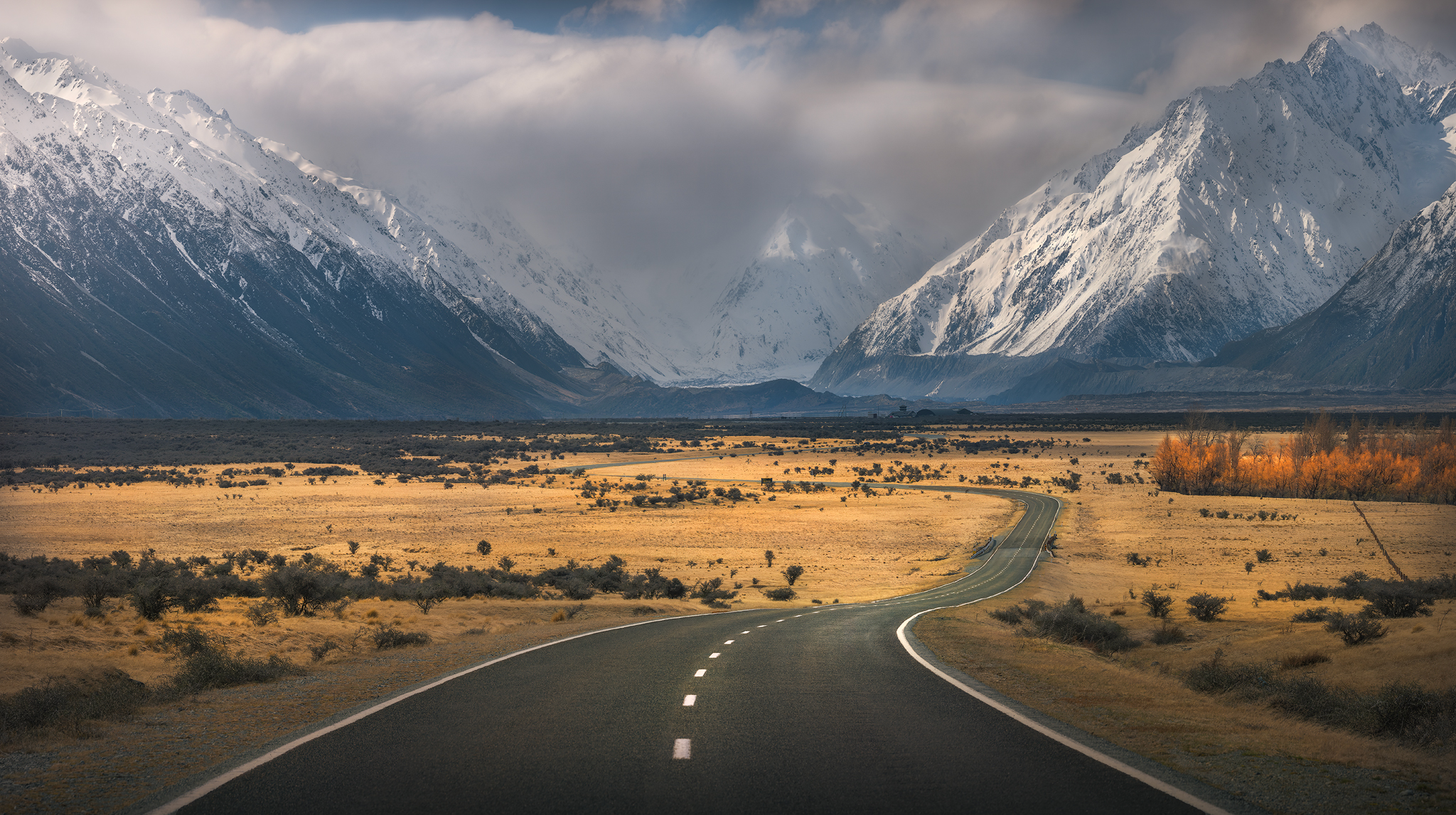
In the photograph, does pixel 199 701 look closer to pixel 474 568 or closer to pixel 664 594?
pixel 664 594

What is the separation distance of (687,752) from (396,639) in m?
12.4

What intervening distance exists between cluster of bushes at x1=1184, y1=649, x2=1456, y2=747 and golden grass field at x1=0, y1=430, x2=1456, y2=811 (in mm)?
353

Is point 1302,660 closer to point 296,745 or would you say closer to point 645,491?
point 296,745

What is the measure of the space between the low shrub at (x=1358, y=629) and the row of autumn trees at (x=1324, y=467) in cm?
7546

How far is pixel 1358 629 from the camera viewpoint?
683 inches

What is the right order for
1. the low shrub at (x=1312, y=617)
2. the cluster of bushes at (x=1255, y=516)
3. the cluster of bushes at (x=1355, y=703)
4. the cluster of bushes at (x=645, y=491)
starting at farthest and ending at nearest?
the cluster of bushes at (x=645, y=491), the cluster of bushes at (x=1255, y=516), the low shrub at (x=1312, y=617), the cluster of bushes at (x=1355, y=703)

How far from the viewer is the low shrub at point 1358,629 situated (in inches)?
682

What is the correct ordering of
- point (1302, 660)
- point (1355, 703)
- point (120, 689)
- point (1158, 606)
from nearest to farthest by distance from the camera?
point (1355, 703)
point (120, 689)
point (1302, 660)
point (1158, 606)

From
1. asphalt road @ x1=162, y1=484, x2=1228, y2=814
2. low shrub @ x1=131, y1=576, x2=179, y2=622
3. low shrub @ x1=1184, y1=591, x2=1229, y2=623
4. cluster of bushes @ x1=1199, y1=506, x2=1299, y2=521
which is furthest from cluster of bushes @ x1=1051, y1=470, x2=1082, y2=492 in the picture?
asphalt road @ x1=162, y1=484, x2=1228, y2=814

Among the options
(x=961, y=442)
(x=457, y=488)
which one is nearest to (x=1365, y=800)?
(x=457, y=488)

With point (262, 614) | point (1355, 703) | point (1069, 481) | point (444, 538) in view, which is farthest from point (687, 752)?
point (1069, 481)

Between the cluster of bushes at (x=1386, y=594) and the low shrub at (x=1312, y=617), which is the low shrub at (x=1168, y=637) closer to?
the low shrub at (x=1312, y=617)

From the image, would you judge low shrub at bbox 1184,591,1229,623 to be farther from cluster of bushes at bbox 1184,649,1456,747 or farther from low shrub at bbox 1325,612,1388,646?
cluster of bushes at bbox 1184,649,1456,747

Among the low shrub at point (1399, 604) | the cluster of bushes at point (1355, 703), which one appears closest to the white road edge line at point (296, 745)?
the cluster of bushes at point (1355, 703)
